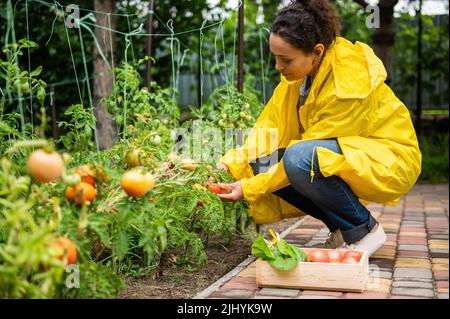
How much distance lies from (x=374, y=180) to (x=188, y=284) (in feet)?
2.93

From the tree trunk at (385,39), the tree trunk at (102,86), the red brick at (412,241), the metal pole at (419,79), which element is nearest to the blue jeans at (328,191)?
the red brick at (412,241)

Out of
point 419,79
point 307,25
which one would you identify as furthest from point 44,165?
point 419,79

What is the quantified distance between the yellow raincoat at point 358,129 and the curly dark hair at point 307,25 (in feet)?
0.28

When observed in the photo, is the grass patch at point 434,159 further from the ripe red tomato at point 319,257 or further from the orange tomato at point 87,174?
the orange tomato at point 87,174

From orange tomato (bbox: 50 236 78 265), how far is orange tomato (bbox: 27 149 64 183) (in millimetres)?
195

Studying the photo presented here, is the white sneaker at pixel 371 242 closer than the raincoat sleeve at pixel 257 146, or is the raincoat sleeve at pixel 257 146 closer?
the white sneaker at pixel 371 242

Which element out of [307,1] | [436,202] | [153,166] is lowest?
[436,202]

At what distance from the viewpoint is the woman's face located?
2.80 metres

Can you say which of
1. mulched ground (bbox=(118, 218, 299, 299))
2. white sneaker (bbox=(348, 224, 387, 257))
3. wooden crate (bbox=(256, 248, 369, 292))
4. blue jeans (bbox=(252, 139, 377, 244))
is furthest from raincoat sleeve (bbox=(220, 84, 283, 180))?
wooden crate (bbox=(256, 248, 369, 292))

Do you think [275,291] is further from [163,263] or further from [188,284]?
[163,263]

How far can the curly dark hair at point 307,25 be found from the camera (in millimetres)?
A: 2787

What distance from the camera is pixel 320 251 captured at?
2613mm

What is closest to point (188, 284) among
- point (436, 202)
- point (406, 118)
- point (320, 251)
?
point (320, 251)

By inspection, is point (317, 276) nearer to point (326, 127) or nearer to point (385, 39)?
point (326, 127)
